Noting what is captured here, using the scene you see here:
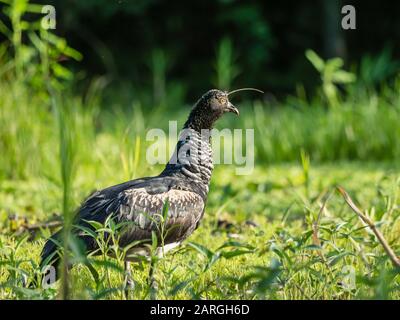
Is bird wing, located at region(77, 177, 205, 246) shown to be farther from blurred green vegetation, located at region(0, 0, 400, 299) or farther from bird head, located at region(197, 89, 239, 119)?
bird head, located at region(197, 89, 239, 119)

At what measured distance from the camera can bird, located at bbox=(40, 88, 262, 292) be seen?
11.5 feet

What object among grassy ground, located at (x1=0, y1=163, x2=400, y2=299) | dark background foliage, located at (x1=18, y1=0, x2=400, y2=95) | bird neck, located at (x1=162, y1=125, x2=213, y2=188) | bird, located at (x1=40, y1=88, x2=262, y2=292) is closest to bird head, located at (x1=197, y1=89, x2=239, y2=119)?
bird, located at (x1=40, y1=88, x2=262, y2=292)

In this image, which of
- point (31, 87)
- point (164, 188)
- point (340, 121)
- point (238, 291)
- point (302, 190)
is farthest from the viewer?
point (340, 121)

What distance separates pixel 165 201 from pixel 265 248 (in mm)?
759

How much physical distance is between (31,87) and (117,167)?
3.87 feet

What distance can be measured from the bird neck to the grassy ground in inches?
14.6

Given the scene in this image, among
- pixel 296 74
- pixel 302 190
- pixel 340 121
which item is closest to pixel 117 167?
pixel 302 190

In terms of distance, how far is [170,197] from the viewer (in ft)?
12.2

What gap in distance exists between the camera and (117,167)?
6.63 meters

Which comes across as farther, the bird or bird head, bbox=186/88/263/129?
bird head, bbox=186/88/263/129

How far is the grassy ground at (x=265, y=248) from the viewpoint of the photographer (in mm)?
3191

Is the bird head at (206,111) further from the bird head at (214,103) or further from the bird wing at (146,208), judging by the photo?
the bird wing at (146,208)
